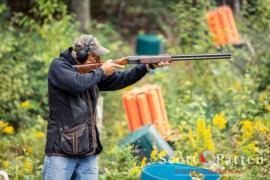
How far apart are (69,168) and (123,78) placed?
1.00 metres

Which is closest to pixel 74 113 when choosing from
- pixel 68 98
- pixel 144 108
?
pixel 68 98

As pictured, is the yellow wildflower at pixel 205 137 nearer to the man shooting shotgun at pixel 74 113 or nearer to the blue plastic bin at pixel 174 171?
the blue plastic bin at pixel 174 171

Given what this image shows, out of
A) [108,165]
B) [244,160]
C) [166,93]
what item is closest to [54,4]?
[166,93]

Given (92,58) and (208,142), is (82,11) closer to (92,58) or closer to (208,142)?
(208,142)

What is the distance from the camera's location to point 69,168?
577cm

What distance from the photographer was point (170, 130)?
8781mm

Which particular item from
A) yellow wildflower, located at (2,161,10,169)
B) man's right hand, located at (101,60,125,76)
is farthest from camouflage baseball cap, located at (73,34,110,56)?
yellow wildflower, located at (2,161,10,169)

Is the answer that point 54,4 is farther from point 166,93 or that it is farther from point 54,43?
point 166,93

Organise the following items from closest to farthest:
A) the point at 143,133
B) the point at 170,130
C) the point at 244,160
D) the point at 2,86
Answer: the point at 244,160, the point at 143,133, the point at 170,130, the point at 2,86

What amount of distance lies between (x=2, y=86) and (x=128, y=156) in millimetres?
3706

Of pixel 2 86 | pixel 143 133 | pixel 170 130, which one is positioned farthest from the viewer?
pixel 2 86

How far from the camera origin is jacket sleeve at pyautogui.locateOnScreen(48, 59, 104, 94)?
5555 mm

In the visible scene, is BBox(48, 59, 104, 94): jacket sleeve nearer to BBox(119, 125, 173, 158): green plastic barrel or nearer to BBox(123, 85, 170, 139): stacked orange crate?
BBox(119, 125, 173, 158): green plastic barrel

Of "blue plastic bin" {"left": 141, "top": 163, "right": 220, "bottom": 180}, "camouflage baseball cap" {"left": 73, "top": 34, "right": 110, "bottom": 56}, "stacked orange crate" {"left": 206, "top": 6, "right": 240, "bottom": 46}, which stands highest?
"stacked orange crate" {"left": 206, "top": 6, "right": 240, "bottom": 46}
